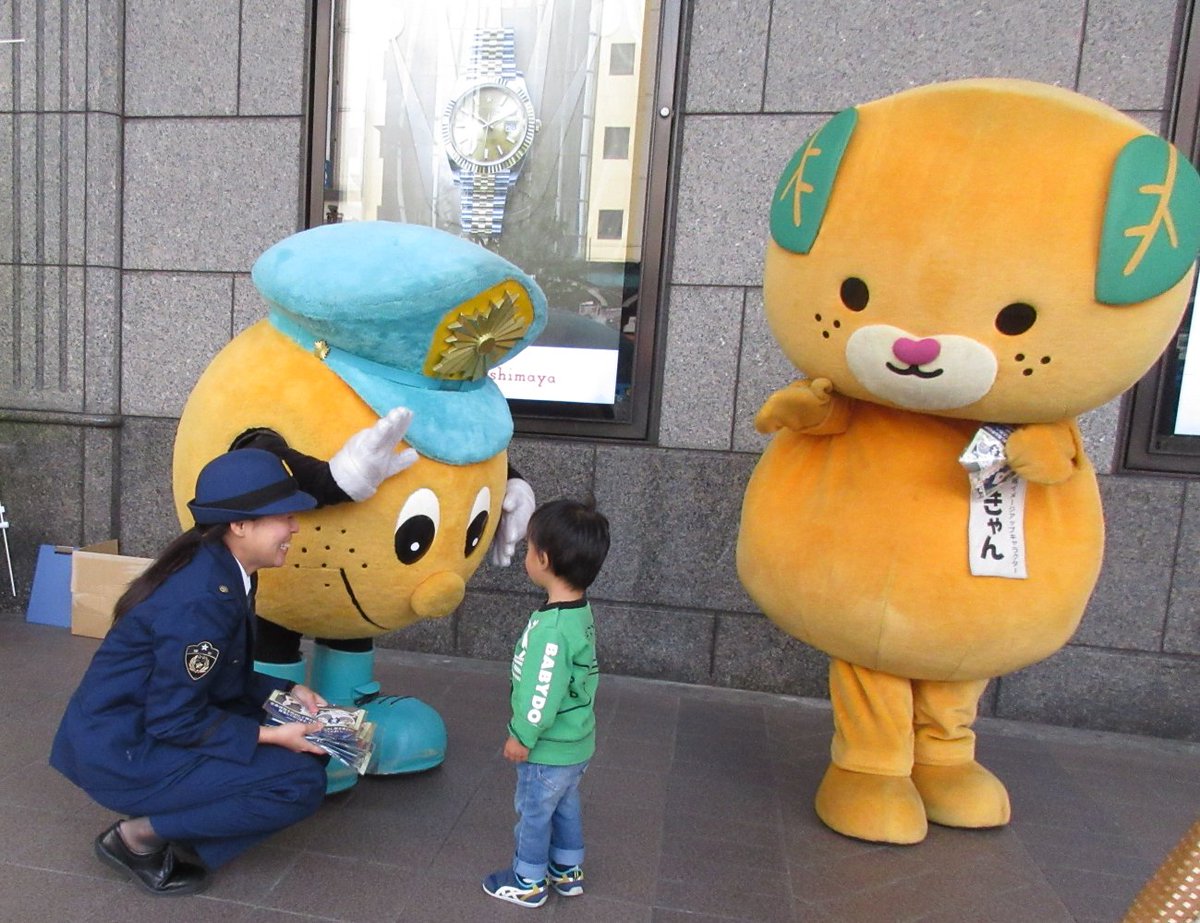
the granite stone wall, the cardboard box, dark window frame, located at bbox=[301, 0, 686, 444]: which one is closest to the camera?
the granite stone wall

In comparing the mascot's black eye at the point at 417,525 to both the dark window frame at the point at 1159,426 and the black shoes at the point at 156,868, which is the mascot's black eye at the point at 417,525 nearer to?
the black shoes at the point at 156,868

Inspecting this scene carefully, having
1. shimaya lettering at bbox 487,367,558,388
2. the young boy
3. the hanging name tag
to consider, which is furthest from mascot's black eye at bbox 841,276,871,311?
shimaya lettering at bbox 487,367,558,388

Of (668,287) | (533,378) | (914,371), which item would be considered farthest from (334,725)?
(668,287)

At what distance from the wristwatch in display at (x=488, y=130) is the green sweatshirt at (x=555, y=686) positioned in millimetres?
3174

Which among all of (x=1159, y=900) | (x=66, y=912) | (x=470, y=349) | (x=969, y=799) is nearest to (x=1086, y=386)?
(x=1159, y=900)

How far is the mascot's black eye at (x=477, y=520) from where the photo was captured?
292 cm

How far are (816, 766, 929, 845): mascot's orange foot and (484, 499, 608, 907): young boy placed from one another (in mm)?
1111

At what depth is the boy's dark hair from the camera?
7.75 ft

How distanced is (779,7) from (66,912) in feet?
15.2

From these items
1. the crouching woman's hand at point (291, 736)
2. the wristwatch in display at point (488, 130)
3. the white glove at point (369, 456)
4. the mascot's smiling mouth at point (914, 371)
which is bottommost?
the crouching woman's hand at point (291, 736)

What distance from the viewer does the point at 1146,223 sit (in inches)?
92.2

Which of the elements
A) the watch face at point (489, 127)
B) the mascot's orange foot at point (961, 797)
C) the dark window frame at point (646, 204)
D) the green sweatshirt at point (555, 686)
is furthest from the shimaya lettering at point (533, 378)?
the mascot's orange foot at point (961, 797)

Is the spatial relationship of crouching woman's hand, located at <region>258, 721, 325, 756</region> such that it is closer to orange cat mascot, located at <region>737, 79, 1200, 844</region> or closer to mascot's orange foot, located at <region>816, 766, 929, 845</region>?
orange cat mascot, located at <region>737, 79, 1200, 844</region>

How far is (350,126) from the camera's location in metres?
5.04
